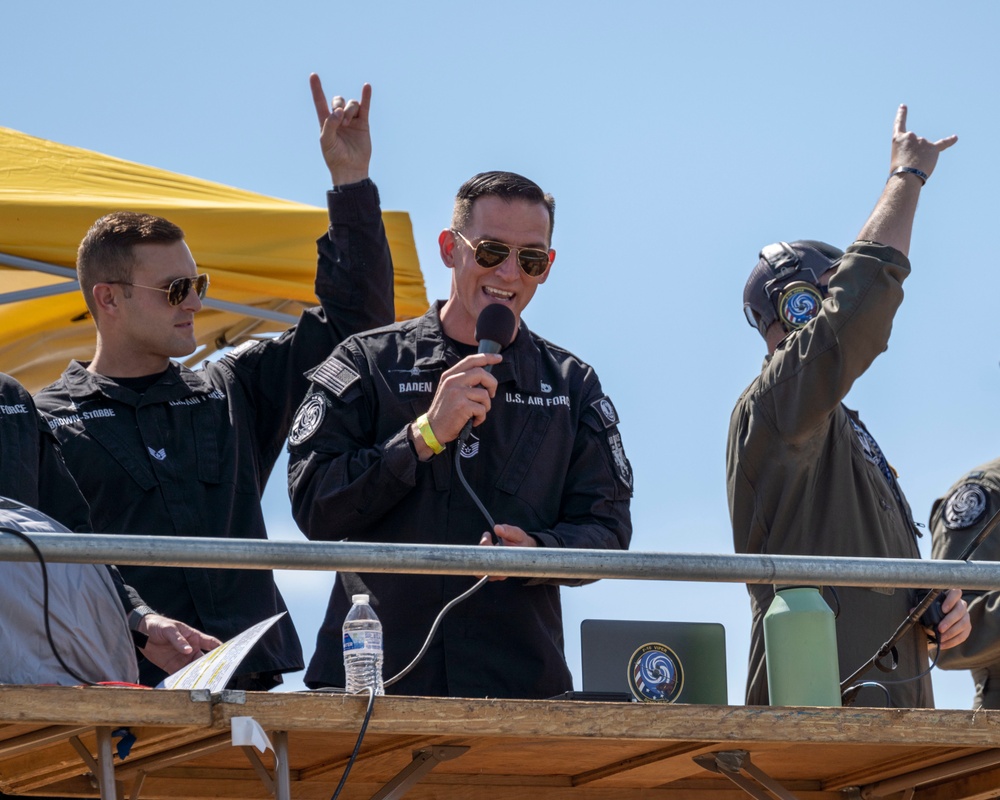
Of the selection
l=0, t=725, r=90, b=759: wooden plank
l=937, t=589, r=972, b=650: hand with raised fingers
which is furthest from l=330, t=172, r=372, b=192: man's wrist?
l=0, t=725, r=90, b=759: wooden plank

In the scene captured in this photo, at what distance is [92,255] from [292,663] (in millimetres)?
1375

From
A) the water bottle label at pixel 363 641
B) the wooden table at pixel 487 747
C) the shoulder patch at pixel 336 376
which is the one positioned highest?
the shoulder patch at pixel 336 376

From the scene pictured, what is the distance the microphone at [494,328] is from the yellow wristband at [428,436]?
0.08 meters

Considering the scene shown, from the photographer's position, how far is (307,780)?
3.47 m

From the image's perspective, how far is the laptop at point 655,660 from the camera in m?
3.33

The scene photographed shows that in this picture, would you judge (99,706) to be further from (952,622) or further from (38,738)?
(952,622)

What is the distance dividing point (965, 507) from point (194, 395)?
228 centimetres

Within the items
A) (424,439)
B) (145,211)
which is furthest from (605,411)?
(145,211)

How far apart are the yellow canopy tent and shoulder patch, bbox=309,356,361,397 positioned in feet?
6.72

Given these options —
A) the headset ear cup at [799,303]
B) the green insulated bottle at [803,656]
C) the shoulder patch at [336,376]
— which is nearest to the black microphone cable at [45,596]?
the shoulder patch at [336,376]

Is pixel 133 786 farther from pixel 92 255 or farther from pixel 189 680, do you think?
pixel 92 255

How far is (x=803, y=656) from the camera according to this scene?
3.21m

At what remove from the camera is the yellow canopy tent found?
585cm

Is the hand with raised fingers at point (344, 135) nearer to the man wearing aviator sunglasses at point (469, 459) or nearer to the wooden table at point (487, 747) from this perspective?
the man wearing aviator sunglasses at point (469, 459)
